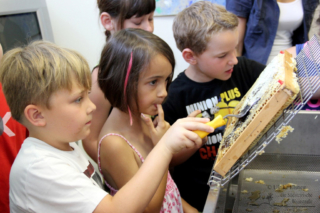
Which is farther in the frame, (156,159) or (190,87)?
(190,87)

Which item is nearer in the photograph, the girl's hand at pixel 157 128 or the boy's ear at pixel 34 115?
the boy's ear at pixel 34 115

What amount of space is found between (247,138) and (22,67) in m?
0.64

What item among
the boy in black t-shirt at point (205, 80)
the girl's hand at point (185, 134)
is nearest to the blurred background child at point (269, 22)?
the boy in black t-shirt at point (205, 80)

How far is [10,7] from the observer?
80.8 inches

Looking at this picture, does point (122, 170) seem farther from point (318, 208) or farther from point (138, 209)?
point (318, 208)

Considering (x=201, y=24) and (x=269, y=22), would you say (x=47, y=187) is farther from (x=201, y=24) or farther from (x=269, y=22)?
(x=269, y=22)

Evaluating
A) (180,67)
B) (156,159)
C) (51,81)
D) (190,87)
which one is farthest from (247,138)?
(180,67)

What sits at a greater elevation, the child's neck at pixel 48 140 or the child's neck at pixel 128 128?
the child's neck at pixel 48 140

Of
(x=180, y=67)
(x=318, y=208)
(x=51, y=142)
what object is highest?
(x=51, y=142)

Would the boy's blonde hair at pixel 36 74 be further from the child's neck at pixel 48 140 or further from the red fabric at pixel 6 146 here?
the red fabric at pixel 6 146

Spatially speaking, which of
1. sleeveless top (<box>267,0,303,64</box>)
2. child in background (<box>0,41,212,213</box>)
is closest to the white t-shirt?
child in background (<box>0,41,212,213</box>)

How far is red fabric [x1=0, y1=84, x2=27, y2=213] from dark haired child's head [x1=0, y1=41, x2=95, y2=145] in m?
0.23

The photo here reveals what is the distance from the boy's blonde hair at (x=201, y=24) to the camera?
3.96 ft

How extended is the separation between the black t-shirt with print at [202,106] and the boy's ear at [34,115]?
652mm
